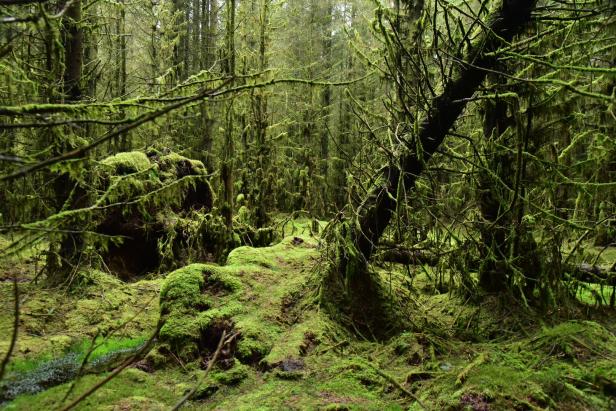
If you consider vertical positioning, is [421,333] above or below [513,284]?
below

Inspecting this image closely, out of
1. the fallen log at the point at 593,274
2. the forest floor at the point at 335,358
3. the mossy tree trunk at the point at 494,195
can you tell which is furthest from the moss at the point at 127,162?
the fallen log at the point at 593,274

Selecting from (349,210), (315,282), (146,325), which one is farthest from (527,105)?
(146,325)

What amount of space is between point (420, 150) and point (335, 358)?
2429mm

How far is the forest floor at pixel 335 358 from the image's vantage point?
3.52m

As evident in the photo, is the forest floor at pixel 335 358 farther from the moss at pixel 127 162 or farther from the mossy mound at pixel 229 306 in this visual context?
the moss at pixel 127 162

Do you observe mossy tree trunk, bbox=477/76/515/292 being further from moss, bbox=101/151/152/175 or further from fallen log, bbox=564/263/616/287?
moss, bbox=101/151/152/175

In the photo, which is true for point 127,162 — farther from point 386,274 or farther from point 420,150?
point 420,150

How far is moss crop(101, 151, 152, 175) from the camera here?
29.8 feet

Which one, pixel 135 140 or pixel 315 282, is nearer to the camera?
pixel 315 282

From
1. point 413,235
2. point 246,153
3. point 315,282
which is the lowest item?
point 315,282

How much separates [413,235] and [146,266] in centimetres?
672

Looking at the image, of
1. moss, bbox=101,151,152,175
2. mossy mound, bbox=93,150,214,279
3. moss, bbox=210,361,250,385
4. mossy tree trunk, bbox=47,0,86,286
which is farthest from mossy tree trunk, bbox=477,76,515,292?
moss, bbox=101,151,152,175

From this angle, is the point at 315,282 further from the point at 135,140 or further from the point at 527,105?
the point at 135,140

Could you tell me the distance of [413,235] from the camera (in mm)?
5637
